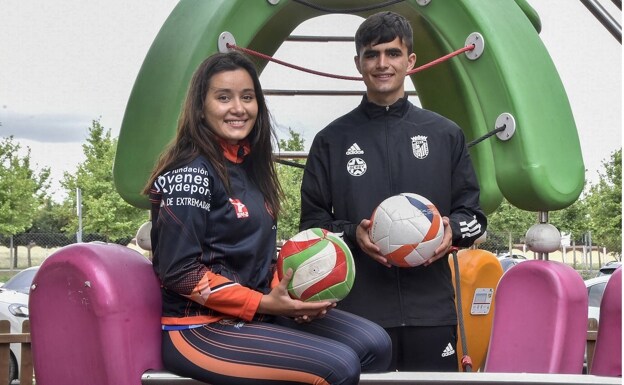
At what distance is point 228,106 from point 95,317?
81 centimetres

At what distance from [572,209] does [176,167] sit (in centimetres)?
3383

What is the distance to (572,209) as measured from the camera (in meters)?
34.8

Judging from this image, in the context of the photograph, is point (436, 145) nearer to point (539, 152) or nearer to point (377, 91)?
point (377, 91)

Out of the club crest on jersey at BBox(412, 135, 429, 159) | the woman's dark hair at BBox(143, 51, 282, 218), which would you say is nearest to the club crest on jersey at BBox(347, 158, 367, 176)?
the club crest on jersey at BBox(412, 135, 429, 159)

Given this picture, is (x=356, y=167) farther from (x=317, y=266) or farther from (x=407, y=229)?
(x=317, y=266)

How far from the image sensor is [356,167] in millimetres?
3551

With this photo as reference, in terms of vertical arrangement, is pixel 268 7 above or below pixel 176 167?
above

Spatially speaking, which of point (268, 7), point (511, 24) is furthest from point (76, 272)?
point (511, 24)

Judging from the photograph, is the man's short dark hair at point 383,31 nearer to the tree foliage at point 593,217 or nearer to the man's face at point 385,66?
the man's face at point 385,66

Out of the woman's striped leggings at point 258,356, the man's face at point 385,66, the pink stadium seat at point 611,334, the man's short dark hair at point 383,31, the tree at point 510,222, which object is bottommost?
the tree at point 510,222

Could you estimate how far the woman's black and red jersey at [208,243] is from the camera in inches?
102

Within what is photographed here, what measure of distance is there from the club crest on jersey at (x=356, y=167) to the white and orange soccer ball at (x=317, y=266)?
0.70 metres

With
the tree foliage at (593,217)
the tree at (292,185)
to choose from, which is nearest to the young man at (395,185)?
Answer: the tree at (292,185)

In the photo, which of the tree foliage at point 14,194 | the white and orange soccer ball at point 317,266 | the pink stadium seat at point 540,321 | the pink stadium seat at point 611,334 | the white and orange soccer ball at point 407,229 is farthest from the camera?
the tree foliage at point 14,194
